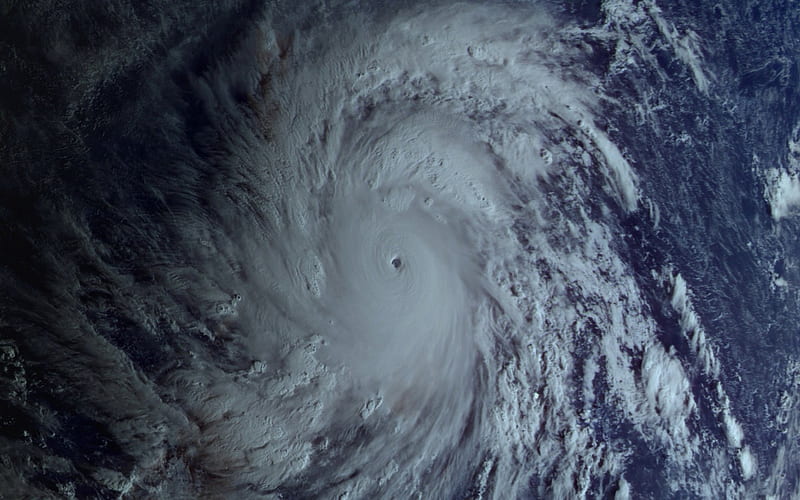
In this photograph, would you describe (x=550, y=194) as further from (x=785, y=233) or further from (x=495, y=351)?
(x=785, y=233)

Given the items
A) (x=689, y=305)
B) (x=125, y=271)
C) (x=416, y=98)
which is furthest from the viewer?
(x=689, y=305)

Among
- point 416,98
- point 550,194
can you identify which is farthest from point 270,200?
point 550,194

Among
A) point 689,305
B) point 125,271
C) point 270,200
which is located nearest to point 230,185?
point 270,200

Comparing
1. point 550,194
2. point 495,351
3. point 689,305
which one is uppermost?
point 550,194

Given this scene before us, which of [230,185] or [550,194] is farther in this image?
[550,194]

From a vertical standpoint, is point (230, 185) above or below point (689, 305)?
above

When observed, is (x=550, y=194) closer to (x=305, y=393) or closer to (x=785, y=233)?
(x=785, y=233)

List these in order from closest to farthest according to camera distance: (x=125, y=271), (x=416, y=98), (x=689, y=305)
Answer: (x=125, y=271) → (x=416, y=98) → (x=689, y=305)
